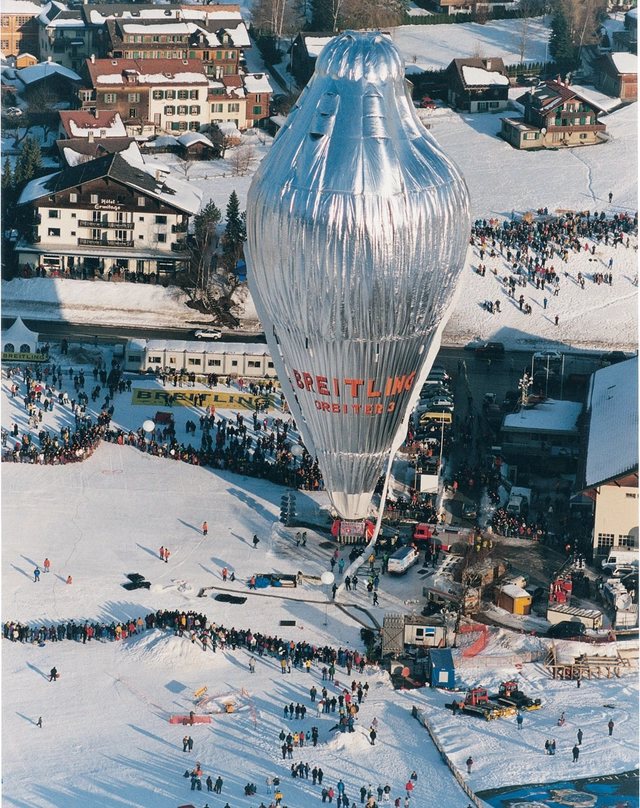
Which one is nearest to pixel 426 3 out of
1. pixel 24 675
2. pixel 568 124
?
pixel 568 124

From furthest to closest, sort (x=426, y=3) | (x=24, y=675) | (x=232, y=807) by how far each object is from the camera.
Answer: (x=426, y=3) → (x=24, y=675) → (x=232, y=807)

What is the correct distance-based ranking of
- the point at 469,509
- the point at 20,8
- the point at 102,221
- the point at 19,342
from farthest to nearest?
the point at 20,8 → the point at 102,221 → the point at 19,342 → the point at 469,509

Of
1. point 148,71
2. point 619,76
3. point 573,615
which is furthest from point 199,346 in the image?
point 619,76

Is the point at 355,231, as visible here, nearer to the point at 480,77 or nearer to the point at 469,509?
the point at 469,509

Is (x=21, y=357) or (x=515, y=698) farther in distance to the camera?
(x=21, y=357)

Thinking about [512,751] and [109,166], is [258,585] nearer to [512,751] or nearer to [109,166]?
[512,751]

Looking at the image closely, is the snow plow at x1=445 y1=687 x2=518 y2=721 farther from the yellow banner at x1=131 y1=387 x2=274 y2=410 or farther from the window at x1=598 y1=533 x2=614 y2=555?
the yellow banner at x1=131 y1=387 x2=274 y2=410

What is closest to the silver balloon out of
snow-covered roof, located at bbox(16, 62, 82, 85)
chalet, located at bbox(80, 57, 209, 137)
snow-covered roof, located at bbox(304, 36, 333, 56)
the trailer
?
the trailer
